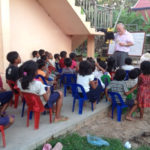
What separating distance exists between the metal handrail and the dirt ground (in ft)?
14.9

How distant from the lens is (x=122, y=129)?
3.44 metres

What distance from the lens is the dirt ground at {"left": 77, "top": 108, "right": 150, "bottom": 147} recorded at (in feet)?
10.2

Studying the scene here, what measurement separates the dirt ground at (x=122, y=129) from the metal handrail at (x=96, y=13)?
4.54 meters

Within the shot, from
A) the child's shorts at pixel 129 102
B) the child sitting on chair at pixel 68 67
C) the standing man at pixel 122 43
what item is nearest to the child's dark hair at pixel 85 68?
the child's shorts at pixel 129 102

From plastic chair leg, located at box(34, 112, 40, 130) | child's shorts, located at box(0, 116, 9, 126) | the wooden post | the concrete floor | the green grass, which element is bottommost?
the green grass

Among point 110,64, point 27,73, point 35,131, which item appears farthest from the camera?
point 110,64

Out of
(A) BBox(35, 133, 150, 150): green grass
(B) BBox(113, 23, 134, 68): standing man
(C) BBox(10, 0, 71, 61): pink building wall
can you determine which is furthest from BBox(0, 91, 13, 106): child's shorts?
(B) BBox(113, 23, 134, 68): standing man

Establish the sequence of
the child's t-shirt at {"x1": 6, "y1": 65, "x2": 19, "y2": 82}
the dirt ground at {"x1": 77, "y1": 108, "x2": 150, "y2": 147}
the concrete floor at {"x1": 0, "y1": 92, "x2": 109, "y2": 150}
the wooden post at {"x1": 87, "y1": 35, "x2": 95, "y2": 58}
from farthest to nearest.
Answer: the wooden post at {"x1": 87, "y1": 35, "x2": 95, "y2": 58}
the child's t-shirt at {"x1": 6, "y1": 65, "x2": 19, "y2": 82}
the dirt ground at {"x1": 77, "y1": 108, "x2": 150, "y2": 147}
the concrete floor at {"x1": 0, "y1": 92, "x2": 109, "y2": 150}

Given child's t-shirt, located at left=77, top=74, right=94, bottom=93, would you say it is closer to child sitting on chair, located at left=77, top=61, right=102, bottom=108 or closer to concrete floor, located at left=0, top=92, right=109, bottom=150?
child sitting on chair, located at left=77, top=61, right=102, bottom=108

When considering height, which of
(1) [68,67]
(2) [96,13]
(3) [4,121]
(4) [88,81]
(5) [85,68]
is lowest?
(3) [4,121]

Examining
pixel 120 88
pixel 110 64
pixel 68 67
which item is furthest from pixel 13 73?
pixel 110 64

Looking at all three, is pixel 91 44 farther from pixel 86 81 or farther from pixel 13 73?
pixel 13 73

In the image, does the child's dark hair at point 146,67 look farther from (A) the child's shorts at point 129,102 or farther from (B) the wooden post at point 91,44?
(B) the wooden post at point 91,44

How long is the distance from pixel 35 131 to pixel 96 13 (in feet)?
19.6
